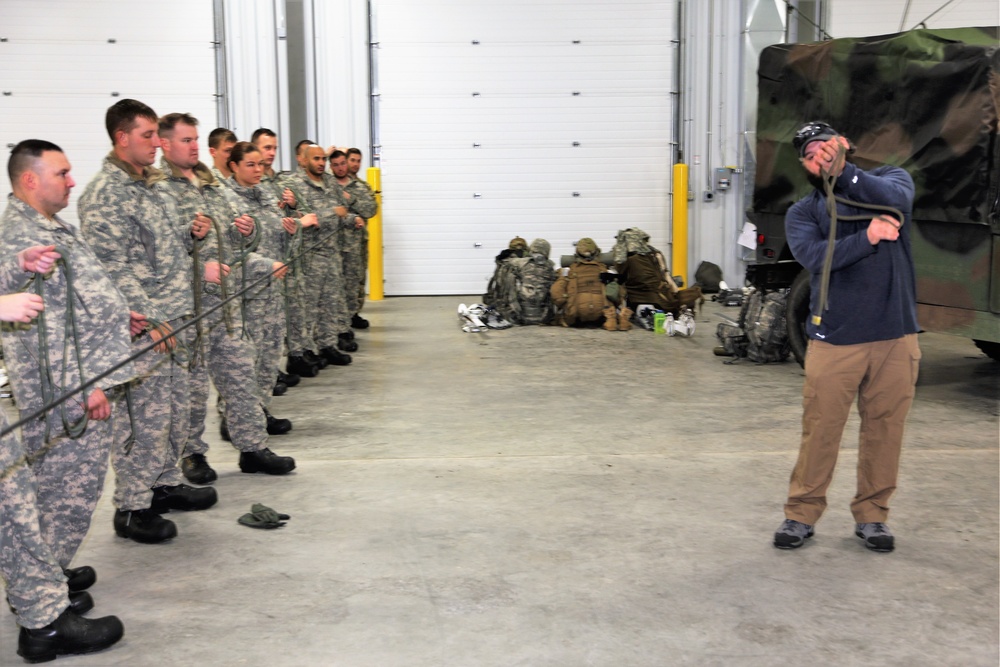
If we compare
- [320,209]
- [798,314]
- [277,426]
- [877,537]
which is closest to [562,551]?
[877,537]

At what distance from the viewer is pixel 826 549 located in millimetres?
4590

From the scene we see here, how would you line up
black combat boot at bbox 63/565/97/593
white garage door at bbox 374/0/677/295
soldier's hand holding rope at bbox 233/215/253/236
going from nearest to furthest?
black combat boot at bbox 63/565/97/593 < soldier's hand holding rope at bbox 233/215/253/236 < white garage door at bbox 374/0/677/295

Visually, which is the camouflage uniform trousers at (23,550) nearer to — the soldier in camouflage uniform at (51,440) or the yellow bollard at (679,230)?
the soldier in camouflage uniform at (51,440)

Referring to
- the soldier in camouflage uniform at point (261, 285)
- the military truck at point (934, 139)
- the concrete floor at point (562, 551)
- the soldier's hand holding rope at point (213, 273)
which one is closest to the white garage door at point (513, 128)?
the military truck at point (934, 139)

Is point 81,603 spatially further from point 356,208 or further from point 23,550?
point 356,208

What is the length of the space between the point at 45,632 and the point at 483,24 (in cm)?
1229

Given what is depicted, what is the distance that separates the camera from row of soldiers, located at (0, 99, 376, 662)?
360 centimetres

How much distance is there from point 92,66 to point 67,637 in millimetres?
12089

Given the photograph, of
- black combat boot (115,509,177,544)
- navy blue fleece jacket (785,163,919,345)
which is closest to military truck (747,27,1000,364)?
navy blue fleece jacket (785,163,919,345)

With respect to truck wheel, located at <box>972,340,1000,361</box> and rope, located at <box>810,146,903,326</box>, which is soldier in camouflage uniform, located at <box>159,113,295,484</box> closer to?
rope, located at <box>810,146,903,326</box>

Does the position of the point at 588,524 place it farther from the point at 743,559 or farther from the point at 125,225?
the point at 125,225

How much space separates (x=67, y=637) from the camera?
361 cm

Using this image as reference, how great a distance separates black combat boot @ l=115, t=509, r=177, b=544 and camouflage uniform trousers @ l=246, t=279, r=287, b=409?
71.8 inches

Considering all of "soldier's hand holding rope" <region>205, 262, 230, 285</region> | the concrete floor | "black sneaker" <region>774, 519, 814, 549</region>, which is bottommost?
the concrete floor
